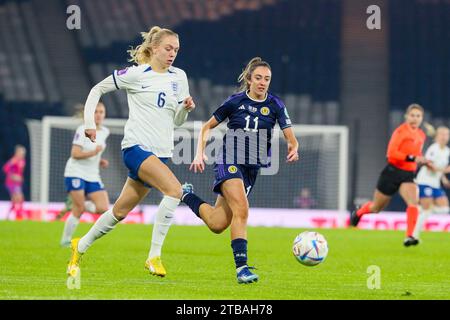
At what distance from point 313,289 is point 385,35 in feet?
67.6

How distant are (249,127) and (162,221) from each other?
48.0 inches

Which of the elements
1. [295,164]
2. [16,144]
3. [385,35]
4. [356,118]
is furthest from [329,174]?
[16,144]

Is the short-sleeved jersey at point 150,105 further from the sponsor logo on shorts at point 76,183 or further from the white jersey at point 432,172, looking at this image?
the white jersey at point 432,172

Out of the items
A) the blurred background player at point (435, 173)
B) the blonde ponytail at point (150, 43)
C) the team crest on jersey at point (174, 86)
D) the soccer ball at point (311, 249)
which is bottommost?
the blurred background player at point (435, 173)

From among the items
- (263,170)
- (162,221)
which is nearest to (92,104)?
(162,221)

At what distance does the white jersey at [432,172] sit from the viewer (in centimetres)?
1973

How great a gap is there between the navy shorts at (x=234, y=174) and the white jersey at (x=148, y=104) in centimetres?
53

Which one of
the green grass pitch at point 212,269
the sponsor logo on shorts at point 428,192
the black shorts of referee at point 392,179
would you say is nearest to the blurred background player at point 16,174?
the green grass pitch at point 212,269

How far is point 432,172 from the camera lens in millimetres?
19641

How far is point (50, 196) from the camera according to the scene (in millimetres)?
23719

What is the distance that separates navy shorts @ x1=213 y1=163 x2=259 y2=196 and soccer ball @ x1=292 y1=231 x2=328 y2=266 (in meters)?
0.72

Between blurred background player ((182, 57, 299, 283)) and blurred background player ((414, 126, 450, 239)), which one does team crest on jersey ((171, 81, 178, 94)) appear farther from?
blurred background player ((414, 126, 450, 239))

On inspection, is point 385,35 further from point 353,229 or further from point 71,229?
point 71,229

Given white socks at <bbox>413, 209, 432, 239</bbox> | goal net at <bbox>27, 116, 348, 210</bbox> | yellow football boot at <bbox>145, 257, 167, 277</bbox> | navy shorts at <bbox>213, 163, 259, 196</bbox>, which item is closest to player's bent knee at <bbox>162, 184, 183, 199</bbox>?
navy shorts at <bbox>213, 163, 259, 196</bbox>
